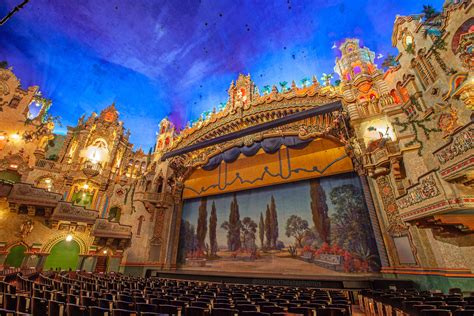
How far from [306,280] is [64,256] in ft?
67.8

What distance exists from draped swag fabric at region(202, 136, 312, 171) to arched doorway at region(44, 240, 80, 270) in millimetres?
14180

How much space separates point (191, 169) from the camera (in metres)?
19.3

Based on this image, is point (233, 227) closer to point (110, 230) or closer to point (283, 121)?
point (283, 121)

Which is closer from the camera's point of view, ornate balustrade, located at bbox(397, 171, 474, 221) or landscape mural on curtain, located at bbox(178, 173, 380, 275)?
ornate balustrade, located at bbox(397, 171, 474, 221)

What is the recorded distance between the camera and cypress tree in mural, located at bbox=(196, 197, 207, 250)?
1706 centimetres

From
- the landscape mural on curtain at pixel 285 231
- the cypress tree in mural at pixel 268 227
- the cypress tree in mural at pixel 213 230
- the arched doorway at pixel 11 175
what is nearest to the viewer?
the landscape mural on curtain at pixel 285 231

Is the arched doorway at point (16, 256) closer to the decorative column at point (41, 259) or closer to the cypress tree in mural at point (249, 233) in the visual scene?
the decorative column at point (41, 259)

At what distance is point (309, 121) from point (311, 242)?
8.62m

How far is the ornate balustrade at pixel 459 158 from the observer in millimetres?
5977

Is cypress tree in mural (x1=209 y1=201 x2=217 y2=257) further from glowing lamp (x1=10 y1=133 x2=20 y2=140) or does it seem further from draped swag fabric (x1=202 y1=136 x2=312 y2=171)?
glowing lamp (x1=10 y1=133 x2=20 y2=140)

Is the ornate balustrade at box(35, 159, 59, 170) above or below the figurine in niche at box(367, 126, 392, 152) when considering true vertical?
above

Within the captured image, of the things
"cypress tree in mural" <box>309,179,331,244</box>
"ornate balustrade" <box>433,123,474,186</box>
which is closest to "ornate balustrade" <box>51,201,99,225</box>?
"cypress tree in mural" <box>309,179,331,244</box>

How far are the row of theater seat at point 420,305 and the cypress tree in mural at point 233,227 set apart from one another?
9.87 m

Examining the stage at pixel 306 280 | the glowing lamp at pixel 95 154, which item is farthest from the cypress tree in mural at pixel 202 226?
the glowing lamp at pixel 95 154
